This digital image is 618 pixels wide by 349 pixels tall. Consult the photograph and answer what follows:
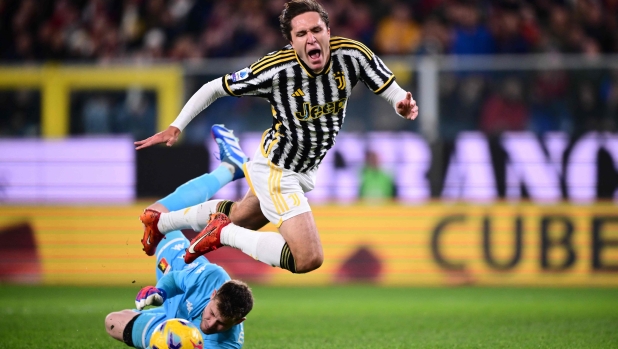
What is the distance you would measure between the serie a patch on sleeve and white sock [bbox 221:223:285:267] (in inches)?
23.7

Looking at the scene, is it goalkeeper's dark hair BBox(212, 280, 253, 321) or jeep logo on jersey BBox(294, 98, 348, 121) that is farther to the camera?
jeep logo on jersey BBox(294, 98, 348, 121)

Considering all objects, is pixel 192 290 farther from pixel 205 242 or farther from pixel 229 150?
pixel 229 150

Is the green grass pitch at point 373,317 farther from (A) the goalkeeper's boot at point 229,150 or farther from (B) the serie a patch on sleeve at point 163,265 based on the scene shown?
(A) the goalkeeper's boot at point 229,150

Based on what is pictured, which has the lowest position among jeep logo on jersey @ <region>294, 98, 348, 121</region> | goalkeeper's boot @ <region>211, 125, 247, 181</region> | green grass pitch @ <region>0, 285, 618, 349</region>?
green grass pitch @ <region>0, 285, 618, 349</region>

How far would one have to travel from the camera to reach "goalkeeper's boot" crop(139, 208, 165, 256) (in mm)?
5879

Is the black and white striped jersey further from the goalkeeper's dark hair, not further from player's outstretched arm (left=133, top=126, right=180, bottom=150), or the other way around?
the goalkeeper's dark hair

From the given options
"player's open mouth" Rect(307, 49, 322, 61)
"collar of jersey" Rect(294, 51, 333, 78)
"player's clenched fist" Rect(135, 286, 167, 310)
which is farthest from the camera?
"collar of jersey" Rect(294, 51, 333, 78)

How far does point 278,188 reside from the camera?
5484 millimetres

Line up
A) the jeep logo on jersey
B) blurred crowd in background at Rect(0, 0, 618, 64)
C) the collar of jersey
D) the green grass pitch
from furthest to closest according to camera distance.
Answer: blurred crowd in background at Rect(0, 0, 618, 64) < the green grass pitch < the jeep logo on jersey < the collar of jersey

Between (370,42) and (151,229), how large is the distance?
258 inches

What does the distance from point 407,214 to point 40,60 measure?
573 centimetres

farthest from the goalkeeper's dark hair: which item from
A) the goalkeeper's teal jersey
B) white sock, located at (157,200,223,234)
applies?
white sock, located at (157,200,223,234)

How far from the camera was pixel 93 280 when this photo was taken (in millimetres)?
10609

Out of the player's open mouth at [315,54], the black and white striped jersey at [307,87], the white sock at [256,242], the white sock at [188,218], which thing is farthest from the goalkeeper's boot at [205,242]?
the player's open mouth at [315,54]
